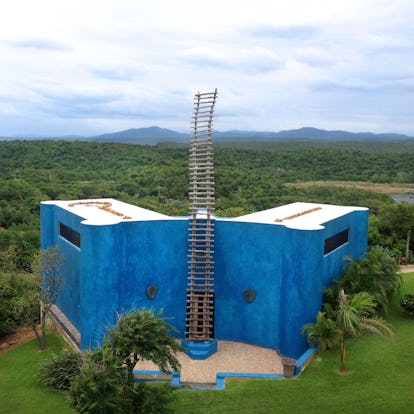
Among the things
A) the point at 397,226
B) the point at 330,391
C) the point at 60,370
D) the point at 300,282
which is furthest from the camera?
the point at 397,226

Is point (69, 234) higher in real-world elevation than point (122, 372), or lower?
higher

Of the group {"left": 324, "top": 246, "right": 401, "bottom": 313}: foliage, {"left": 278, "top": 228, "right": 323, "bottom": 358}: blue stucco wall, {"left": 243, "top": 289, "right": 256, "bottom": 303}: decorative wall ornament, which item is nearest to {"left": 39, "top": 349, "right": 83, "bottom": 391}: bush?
{"left": 243, "top": 289, "right": 256, "bottom": 303}: decorative wall ornament

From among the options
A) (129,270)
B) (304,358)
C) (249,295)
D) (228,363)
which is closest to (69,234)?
(129,270)

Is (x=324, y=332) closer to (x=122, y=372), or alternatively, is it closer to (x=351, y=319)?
(x=351, y=319)

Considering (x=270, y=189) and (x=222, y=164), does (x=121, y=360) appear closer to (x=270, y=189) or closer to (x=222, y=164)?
(x=270, y=189)

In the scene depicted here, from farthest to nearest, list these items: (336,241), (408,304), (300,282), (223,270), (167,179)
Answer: (167,179) < (336,241) < (408,304) < (223,270) < (300,282)

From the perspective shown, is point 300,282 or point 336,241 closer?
point 300,282

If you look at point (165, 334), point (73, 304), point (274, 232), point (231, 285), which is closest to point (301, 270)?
point (274, 232)

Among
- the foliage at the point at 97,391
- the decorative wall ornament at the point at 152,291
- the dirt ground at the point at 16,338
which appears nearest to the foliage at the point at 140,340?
the foliage at the point at 97,391
